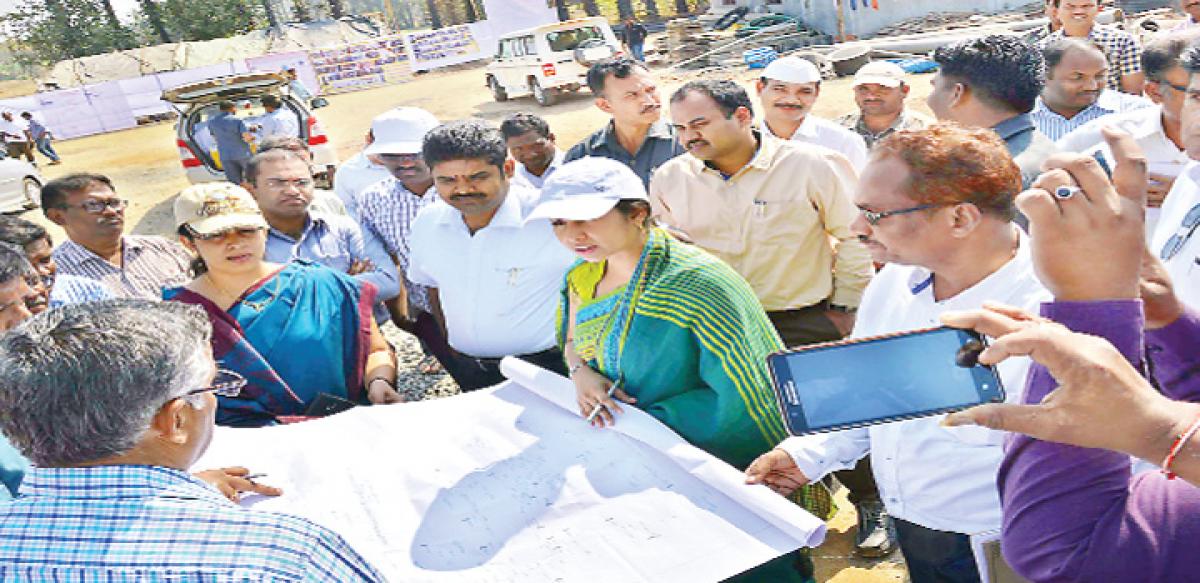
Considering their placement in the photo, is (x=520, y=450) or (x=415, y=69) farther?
(x=415, y=69)

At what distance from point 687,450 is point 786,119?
3.16m

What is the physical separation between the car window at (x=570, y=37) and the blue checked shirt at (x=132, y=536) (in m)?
17.1

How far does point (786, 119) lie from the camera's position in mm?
4766

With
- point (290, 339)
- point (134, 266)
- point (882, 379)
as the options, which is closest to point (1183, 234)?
point (882, 379)

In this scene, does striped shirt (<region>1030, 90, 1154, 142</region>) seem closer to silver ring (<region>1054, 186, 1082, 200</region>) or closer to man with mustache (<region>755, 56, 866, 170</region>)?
man with mustache (<region>755, 56, 866, 170</region>)

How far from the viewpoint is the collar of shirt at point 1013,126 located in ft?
9.37

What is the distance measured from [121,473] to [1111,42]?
623 cm

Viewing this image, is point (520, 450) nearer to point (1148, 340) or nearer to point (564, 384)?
point (564, 384)

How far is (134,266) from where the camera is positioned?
12.7 ft

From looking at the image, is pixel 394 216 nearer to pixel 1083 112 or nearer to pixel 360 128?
pixel 1083 112

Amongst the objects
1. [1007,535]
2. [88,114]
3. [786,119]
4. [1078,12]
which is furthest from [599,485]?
[88,114]

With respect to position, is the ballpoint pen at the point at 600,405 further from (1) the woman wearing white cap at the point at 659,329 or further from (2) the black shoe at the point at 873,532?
(2) the black shoe at the point at 873,532

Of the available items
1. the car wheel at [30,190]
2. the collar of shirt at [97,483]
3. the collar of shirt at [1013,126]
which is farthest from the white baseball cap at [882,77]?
the car wheel at [30,190]

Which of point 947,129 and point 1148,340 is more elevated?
point 947,129
